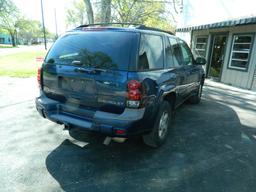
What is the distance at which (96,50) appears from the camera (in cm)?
286

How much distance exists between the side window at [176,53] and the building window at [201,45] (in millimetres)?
8090

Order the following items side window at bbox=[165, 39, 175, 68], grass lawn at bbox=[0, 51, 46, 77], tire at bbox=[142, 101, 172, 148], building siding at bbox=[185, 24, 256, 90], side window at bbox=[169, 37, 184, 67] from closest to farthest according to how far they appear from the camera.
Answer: tire at bbox=[142, 101, 172, 148]
side window at bbox=[165, 39, 175, 68]
side window at bbox=[169, 37, 184, 67]
building siding at bbox=[185, 24, 256, 90]
grass lawn at bbox=[0, 51, 46, 77]

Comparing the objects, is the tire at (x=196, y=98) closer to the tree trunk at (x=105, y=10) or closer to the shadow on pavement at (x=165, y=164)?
the shadow on pavement at (x=165, y=164)

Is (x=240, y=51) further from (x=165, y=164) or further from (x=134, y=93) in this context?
(x=134, y=93)

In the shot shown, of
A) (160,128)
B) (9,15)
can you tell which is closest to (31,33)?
(9,15)

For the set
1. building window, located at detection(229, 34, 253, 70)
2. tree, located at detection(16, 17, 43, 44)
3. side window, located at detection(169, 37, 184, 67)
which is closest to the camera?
side window, located at detection(169, 37, 184, 67)

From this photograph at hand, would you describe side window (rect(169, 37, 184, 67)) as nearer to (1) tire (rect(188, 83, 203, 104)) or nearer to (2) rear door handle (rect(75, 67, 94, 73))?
(2) rear door handle (rect(75, 67, 94, 73))

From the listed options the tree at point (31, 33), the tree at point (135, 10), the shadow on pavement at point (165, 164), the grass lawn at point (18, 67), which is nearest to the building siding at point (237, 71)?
the shadow on pavement at point (165, 164)

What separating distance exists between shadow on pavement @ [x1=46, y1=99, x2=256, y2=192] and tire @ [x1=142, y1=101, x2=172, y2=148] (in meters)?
0.16

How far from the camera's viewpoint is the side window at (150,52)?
110 inches

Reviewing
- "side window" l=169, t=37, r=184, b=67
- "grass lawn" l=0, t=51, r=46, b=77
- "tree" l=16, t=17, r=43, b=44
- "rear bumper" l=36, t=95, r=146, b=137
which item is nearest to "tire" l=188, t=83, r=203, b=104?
"side window" l=169, t=37, r=184, b=67

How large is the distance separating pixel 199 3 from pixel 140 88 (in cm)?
1135

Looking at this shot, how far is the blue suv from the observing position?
261 centimetres

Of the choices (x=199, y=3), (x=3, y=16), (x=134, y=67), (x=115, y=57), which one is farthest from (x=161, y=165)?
(x=3, y=16)
